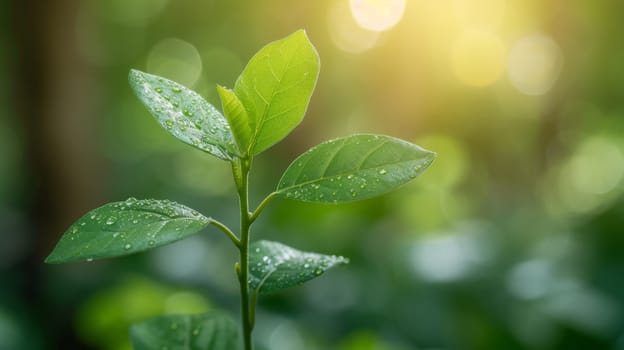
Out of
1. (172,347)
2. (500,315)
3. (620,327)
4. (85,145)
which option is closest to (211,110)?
(172,347)

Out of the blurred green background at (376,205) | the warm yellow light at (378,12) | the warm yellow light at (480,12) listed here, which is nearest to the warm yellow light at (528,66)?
the blurred green background at (376,205)

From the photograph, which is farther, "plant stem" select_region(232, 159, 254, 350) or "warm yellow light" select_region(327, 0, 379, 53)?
"warm yellow light" select_region(327, 0, 379, 53)

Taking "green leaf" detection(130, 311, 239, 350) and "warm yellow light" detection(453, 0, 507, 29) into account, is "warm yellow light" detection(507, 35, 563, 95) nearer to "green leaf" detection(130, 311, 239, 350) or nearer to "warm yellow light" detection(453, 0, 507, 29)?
"warm yellow light" detection(453, 0, 507, 29)

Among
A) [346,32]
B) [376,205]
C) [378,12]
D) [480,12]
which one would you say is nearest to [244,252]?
[376,205]

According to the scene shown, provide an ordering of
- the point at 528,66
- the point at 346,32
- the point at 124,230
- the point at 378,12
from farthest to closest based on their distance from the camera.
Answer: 1. the point at 528,66
2. the point at 346,32
3. the point at 378,12
4. the point at 124,230

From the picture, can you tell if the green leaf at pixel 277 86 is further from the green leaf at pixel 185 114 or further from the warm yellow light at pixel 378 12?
the warm yellow light at pixel 378 12

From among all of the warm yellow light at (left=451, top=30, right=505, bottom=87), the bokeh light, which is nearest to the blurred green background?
the warm yellow light at (left=451, top=30, right=505, bottom=87)

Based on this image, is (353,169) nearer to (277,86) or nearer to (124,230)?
(277,86)
